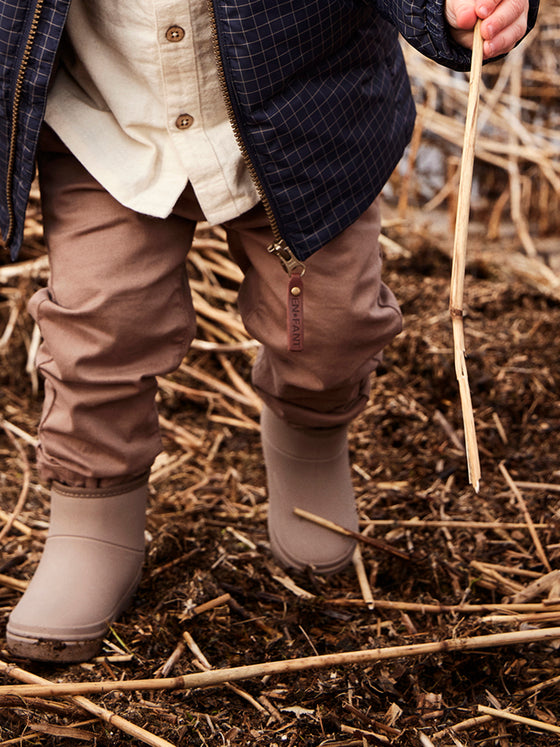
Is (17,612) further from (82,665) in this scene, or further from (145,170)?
(145,170)

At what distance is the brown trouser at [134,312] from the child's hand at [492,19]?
1.25ft

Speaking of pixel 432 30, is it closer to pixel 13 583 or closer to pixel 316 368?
pixel 316 368

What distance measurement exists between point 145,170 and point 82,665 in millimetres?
709

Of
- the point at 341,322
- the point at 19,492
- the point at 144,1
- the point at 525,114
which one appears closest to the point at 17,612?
the point at 19,492

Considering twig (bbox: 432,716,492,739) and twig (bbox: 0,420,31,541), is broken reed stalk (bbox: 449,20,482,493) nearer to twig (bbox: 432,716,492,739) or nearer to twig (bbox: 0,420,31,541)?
twig (bbox: 432,716,492,739)

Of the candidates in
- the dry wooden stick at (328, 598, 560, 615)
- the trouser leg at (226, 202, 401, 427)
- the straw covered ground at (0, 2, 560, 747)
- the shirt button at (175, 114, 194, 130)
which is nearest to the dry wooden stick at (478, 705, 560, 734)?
the straw covered ground at (0, 2, 560, 747)

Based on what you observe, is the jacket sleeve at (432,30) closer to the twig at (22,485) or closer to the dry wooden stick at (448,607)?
the dry wooden stick at (448,607)

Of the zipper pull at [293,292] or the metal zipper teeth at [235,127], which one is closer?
the metal zipper teeth at [235,127]

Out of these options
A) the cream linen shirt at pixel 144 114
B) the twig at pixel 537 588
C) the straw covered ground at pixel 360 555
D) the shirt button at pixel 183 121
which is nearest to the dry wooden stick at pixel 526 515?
the straw covered ground at pixel 360 555

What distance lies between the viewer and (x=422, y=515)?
1638 millimetres

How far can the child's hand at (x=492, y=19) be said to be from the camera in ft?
3.02

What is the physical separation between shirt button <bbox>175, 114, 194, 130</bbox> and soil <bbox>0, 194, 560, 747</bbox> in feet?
2.29

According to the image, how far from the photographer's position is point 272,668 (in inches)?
43.7

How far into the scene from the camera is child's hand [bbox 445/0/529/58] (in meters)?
0.92
